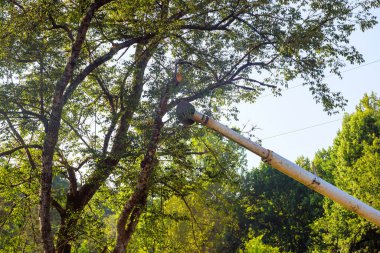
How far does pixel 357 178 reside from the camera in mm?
24766

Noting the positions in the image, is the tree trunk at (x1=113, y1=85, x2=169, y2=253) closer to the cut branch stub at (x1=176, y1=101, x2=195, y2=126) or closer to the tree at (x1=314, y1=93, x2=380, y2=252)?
the cut branch stub at (x1=176, y1=101, x2=195, y2=126)

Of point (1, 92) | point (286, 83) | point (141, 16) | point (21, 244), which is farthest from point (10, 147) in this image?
point (286, 83)

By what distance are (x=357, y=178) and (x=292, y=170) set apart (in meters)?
17.2

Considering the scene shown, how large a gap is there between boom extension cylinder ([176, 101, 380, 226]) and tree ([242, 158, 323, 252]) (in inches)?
891

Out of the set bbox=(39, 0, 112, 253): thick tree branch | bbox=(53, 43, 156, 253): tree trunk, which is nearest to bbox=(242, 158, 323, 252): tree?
bbox=(53, 43, 156, 253): tree trunk

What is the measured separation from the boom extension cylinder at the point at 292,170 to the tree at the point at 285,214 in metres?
22.6

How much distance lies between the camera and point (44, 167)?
1057cm

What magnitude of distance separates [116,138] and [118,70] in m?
2.31

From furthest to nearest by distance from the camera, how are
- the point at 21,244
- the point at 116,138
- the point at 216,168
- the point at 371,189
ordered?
the point at 371,189, the point at 21,244, the point at 216,168, the point at 116,138

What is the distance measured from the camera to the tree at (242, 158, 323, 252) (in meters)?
33.5

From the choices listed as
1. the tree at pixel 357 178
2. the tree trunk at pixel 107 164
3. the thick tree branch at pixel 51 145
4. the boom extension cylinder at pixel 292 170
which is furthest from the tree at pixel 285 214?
the thick tree branch at pixel 51 145

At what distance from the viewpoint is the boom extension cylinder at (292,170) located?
947 centimetres

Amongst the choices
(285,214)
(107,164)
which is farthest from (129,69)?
(285,214)

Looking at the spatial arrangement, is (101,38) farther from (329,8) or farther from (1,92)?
(329,8)
